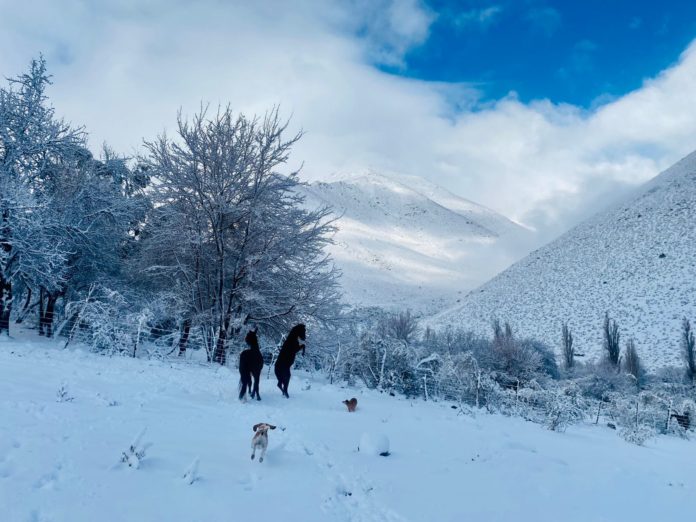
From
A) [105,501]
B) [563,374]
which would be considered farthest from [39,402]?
[563,374]


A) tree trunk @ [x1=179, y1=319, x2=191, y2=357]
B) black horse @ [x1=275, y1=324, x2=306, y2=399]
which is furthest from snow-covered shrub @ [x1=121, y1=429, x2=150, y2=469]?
tree trunk @ [x1=179, y1=319, x2=191, y2=357]

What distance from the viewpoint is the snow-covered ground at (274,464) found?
4.17 metres

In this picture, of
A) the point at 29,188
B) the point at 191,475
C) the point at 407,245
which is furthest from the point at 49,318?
the point at 407,245

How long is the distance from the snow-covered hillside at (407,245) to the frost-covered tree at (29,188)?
61.2 m

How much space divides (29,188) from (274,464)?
1576 centimetres

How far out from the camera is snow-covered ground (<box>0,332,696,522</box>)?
4.17 m

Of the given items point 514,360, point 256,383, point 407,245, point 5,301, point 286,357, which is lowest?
point 256,383

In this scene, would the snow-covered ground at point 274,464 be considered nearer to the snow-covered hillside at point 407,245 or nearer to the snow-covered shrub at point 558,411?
the snow-covered shrub at point 558,411

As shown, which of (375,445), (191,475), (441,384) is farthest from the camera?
(441,384)

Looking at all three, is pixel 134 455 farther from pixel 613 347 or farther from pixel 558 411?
pixel 613 347

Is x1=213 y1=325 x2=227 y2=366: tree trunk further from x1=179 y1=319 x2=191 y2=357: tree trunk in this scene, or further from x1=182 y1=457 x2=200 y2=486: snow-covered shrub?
x1=182 y1=457 x2=200 y2=486: snow-covered shrub

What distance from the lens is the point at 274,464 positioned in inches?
222

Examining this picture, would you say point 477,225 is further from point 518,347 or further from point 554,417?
point 554,417

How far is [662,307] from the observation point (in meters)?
48.8
